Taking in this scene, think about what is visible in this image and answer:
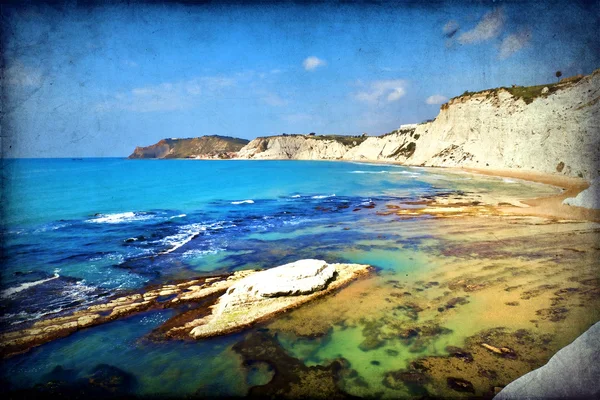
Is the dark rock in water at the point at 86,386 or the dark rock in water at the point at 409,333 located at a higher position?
the dark rock in water at the point at 409,333

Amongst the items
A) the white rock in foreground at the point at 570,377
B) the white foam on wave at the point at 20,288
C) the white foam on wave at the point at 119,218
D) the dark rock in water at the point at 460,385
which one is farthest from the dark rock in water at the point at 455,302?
the white foam on wave at the point at 119,218

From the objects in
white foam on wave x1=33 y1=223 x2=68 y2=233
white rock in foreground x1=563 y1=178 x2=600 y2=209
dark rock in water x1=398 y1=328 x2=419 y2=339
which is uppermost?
white rock in foreground x1=563 y1=178 x2=600 y2=209

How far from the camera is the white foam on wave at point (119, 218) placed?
57.6ft

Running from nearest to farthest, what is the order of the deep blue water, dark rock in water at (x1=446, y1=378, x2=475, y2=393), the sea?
dark rock in water at (x1=446, y1=378, x2=475, y2=393)
the sea
the deep blue water

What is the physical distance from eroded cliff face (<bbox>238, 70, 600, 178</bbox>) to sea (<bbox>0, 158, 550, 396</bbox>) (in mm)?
8174

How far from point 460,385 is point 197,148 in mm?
180478

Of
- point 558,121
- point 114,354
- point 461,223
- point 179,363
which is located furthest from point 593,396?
point 558,121

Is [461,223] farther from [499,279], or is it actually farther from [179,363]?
[179,363]

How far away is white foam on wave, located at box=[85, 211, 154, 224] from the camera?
17.5 metres

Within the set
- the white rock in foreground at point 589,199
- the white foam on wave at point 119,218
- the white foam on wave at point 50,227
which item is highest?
the white rock in foreground at point 589,199

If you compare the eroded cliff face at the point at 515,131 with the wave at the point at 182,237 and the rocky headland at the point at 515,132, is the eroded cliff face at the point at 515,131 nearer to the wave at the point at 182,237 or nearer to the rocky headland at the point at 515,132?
the rocky headland at the point at 515,132

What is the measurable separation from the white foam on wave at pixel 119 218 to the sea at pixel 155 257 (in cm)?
6

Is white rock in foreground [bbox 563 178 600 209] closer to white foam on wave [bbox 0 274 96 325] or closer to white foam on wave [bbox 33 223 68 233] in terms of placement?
white foam on wave [bbox 0 274 96 325]

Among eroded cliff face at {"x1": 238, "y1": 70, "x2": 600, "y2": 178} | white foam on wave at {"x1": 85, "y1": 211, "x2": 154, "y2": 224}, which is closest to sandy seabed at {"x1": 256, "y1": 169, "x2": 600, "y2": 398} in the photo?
eroded cliff face at {"x1": 238, "y1": 70, "x2": 600, "y2": 178}
